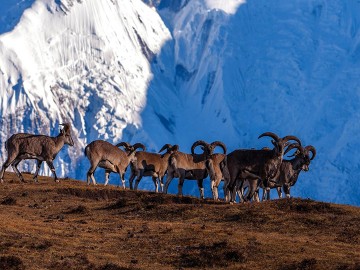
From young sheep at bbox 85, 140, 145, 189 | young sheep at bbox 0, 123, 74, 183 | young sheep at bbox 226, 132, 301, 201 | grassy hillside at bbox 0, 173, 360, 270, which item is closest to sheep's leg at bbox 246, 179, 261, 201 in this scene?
young sheep at bbox 226, 132, 301, 201

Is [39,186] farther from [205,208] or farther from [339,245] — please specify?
Result: [339,245]

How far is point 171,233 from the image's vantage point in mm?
38750

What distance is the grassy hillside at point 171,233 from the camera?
34000 mm

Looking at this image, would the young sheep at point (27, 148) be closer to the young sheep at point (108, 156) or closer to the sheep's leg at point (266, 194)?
the young sheep at point (108, 156)

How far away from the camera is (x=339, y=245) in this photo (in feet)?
122

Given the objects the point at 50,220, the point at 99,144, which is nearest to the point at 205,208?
the point at 50,220

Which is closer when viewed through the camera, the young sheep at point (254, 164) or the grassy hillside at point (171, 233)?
the grassy hillside at point (171, 233)

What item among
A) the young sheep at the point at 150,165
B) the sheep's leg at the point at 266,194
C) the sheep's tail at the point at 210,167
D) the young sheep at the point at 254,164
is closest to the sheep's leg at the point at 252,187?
the sheep's leg at the point at 266,194

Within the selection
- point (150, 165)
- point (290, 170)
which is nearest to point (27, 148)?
point (150, 165)

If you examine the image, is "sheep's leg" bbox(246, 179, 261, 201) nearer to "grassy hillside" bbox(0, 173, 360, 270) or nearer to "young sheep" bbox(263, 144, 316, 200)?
"young sheep" bbox(263, 144, 316, 200)

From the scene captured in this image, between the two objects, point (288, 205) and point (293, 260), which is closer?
point (293, 260)

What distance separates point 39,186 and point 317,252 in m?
22.2

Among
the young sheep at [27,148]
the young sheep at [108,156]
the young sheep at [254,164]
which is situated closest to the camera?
the young sheep at [254,164]

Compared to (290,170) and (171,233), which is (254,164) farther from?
(171,233)
